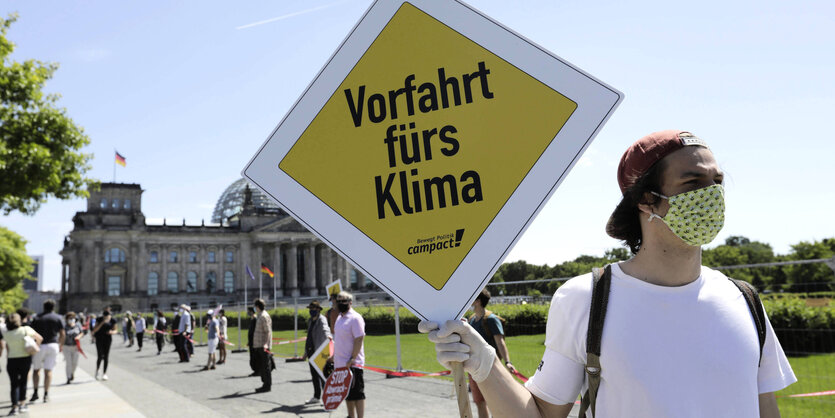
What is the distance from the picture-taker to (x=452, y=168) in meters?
2.19

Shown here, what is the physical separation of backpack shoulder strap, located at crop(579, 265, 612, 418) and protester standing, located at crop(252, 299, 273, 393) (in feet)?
40.6

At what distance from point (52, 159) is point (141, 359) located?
513 inches

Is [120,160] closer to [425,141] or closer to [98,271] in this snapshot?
[98,271]

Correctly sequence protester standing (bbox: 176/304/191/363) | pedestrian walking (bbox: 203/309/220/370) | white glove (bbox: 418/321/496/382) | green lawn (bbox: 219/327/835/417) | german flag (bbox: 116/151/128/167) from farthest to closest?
german flag (bbox: 116/151/128/167) < protester standing (bbox: 176/304/191/363) < pedestrian walking (bbox: 203/309/220/370) < green lawn (bbox: 219/327/835/417) < white glove (bbox: 418/321/496/382)

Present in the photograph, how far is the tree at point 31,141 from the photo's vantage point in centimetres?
1418

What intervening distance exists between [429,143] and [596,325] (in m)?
0.87

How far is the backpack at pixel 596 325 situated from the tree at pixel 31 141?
49.9ft

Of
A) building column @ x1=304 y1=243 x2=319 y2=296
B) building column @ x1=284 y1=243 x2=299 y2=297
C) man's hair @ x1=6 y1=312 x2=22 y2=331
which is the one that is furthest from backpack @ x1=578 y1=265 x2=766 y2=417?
building column @ x1=304 y1=243 x2=319 y2=296

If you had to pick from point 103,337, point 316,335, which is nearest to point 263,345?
point 316,335

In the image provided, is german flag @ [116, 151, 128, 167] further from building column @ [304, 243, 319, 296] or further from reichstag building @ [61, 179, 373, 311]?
building column @ [304, 243, 319, 296]

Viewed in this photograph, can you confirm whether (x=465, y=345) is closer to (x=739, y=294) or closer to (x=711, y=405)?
(x=711, y=405)

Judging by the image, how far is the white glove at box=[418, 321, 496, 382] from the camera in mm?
1979

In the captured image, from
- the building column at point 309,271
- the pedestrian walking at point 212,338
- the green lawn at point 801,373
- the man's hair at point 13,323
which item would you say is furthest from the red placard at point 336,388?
the building column at point 309,271

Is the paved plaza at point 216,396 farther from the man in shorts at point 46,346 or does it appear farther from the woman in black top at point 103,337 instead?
the woman in black top at point 103,337
